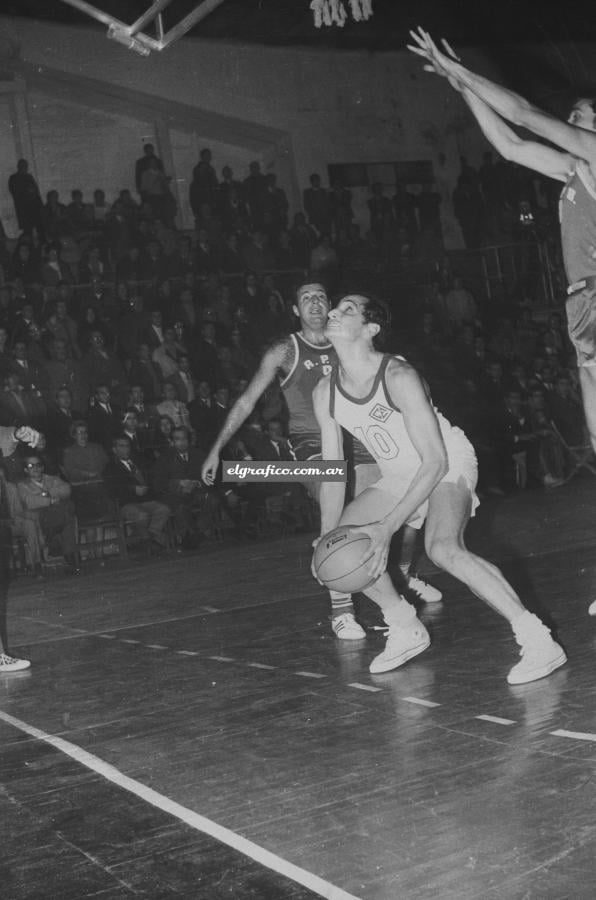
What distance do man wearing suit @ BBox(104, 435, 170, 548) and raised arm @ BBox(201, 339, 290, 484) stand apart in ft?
16.4

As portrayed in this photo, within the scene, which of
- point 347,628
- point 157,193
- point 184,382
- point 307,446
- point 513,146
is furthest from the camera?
point 157,193

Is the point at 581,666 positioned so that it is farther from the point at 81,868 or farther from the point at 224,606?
the point at 224,606

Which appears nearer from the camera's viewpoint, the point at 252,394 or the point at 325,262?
the point at 252,394

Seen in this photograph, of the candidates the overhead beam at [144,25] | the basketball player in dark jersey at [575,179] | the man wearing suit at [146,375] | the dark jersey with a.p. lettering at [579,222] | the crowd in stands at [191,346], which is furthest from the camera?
the man wearing suit at [146,375]

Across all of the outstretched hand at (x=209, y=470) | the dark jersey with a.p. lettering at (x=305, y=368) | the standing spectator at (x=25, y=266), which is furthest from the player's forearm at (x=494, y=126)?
the standing spectator at (x=25, y=266)

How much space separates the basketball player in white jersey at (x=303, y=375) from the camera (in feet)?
21.6

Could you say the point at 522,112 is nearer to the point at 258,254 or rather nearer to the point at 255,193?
the point at 258,254

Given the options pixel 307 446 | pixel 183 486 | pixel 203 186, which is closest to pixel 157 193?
pixel 203 186

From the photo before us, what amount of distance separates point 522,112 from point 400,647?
2.38m

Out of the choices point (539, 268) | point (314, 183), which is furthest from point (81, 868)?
point (539, 268)

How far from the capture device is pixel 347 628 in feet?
19.3

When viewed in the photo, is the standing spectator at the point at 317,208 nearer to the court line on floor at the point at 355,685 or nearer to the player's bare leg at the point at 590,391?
the court line on floor at the point at 355,685

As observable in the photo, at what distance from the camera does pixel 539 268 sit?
61.7 ft

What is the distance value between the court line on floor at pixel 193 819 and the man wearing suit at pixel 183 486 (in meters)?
6.97
